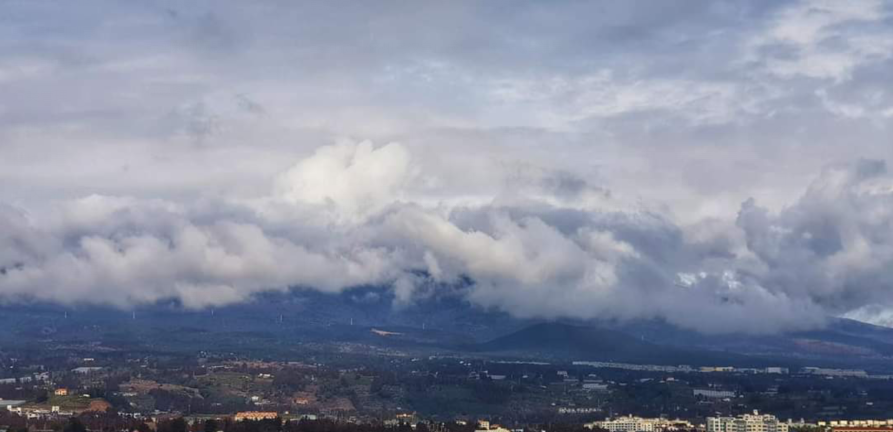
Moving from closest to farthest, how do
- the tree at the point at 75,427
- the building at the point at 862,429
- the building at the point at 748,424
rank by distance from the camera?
the tree at the point at 75,427
the building at the point at 862,429
the building at the point at 748,424

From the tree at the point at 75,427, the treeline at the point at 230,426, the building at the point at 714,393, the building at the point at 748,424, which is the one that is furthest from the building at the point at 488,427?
the building at the point at 714,393

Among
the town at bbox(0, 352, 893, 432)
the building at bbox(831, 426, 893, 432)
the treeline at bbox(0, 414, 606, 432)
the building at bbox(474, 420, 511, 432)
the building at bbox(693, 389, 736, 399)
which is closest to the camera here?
the treeline at bbox(0, 414, 606, 432)

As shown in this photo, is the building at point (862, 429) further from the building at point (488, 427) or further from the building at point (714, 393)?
the building at point (714, 393)

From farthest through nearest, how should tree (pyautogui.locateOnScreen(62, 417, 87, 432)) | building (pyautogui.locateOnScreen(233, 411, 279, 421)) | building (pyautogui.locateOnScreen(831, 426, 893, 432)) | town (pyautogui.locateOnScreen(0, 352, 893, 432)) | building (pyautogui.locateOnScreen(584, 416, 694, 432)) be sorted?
building (pyautogui.locateOnScreen(233, 411, 279, 421)) < building (pyautogui.locateOnScreen(584, 416, 694, 432)) < town (pyautogui.locateOnScreen(0, 352, 893, 432)) < building (pyautogui.locateOnScreen(831, 426, 893, 432)) < tree (pyautogui.locateOnScreen(62, 417, 87, 432))

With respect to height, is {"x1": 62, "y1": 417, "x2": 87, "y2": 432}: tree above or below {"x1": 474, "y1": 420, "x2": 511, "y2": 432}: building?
below

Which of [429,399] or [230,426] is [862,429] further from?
[429,399]

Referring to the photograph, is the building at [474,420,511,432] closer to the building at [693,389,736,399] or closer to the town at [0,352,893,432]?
the town at [0,352,893,432]

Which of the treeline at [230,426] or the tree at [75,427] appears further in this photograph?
the tree at [75,427]

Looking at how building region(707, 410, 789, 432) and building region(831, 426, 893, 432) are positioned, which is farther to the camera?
building region(707, 410, 789, 432)

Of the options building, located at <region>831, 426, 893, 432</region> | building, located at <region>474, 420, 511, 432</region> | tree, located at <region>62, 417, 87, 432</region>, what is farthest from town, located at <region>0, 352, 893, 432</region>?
tree, located at <region>62, 417, 87, 432</region>
